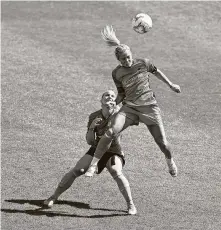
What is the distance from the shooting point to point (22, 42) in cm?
2802

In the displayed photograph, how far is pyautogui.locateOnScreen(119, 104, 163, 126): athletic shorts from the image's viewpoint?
14.0 m

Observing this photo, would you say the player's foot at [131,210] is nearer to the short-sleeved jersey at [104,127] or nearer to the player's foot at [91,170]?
the short-sleeved jersey at [104,127]

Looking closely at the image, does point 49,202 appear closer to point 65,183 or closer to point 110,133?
point 65,183

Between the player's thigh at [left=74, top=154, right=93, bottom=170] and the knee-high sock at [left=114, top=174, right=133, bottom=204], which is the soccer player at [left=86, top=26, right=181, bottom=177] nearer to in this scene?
the player's thigh at [left=74, top=154, right=93, bottom=170]

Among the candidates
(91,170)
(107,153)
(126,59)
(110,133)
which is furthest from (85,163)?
(126,59)

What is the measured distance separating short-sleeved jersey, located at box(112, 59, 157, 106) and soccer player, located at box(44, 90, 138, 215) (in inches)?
14.4

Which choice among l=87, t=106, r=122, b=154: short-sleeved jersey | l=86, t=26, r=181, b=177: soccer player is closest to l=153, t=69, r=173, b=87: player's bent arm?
l=86, t=26, r=181, b=177: soccer player

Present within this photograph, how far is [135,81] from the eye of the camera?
13984 mm

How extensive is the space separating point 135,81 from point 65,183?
2.60 metres

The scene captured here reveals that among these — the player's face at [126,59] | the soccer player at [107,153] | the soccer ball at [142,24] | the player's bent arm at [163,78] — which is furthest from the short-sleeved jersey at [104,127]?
the soccer ball at [142,24]

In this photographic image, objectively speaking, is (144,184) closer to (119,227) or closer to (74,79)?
(119,227)

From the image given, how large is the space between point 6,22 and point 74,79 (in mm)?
7076

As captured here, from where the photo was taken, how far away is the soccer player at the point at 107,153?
14227 mm

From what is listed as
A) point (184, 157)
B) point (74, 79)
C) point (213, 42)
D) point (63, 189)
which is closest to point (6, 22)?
point (74, 79)
